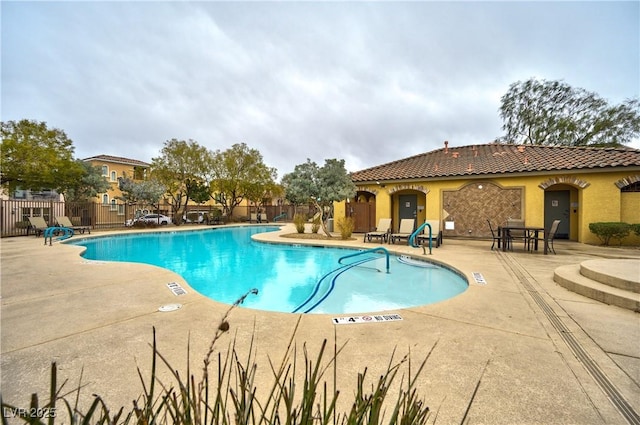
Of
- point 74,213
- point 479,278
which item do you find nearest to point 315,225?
point 479,278

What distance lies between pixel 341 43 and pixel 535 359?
13906 millimetres

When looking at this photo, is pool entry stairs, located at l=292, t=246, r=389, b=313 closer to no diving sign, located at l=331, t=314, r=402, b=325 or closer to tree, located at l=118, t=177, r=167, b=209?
no diving sign, located at l=331, t=314, r=402, b=325

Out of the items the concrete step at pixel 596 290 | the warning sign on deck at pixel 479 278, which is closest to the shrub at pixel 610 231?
the concrete step at pixel 596 290

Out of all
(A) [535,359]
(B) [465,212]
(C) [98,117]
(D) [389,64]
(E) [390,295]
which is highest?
(D) [389,64]

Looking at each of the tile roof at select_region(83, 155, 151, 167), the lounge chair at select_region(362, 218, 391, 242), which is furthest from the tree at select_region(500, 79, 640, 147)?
the tile roof at select_region(83, 155, 151, 167)

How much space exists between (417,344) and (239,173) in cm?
2464

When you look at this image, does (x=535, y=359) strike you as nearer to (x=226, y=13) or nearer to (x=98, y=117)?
(x=226, y=13)

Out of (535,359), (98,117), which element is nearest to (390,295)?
(535,359)

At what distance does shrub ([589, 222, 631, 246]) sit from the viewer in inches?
398

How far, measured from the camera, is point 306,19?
12.2 m

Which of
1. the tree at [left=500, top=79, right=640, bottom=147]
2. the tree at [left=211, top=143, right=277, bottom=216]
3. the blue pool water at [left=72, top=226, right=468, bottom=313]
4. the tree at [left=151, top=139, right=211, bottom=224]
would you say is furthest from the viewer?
the tree at [left=211, top=143, right=277, bottom=216]

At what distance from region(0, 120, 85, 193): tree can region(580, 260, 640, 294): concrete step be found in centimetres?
2186

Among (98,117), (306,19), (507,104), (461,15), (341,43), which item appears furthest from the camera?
(507,104)

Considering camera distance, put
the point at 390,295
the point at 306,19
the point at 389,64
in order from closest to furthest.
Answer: the point at 390,295, the point at 306,19, the point at 389,64
